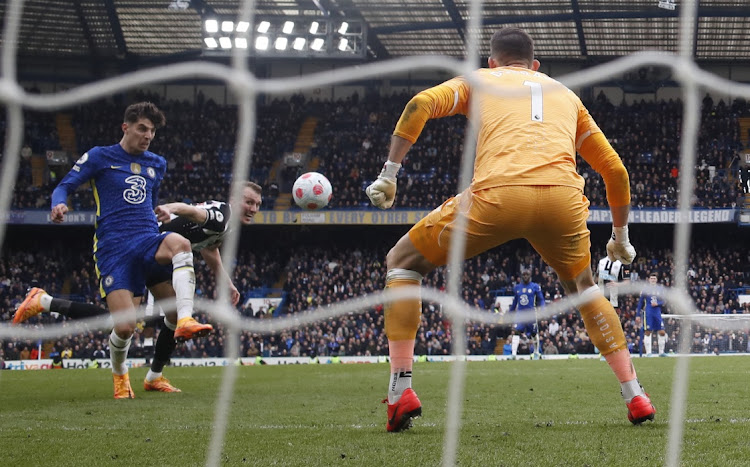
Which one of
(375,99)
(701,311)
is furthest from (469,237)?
(375,99)

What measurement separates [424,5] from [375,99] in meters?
6.09

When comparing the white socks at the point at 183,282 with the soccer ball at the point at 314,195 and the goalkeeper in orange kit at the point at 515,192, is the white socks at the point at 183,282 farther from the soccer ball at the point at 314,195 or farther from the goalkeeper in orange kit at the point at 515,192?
the soccer ball at the point at 314,195

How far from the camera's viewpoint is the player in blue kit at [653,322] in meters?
15.1

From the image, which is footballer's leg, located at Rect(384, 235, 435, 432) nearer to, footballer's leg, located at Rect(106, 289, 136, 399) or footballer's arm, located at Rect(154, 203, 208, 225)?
footballer's arm, located at Rect(154, 203, 208, 225)

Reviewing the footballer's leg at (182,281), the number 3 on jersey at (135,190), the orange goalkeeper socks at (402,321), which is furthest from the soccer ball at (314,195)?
the orange goalkeeper socks at (402,321)

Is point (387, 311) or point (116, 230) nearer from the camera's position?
point (387, 311)

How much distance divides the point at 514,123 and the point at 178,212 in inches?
108

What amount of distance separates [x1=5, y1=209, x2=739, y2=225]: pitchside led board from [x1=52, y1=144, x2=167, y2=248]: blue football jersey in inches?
724

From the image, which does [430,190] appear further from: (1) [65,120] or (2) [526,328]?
(1) [65,120]

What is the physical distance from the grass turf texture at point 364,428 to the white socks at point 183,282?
71cm

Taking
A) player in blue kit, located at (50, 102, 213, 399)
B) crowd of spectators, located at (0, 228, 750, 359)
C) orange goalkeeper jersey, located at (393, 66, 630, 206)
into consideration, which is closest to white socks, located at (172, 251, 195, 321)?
player in blue kit, located at (50, 102, 213, 399)

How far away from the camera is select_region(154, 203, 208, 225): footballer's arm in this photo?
18.8 ft

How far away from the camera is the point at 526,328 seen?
18.9m

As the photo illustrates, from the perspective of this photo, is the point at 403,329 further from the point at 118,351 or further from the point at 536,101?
the point at 118,351
